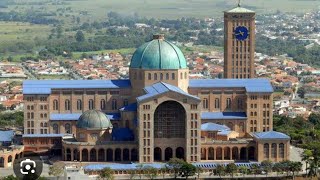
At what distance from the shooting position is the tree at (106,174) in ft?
254

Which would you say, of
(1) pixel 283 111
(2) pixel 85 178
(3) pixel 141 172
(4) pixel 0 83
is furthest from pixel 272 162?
(4) pixel 0 83

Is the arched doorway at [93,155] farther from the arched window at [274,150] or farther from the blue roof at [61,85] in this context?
the arched window at [274,150]

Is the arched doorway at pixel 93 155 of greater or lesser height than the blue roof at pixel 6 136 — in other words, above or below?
below

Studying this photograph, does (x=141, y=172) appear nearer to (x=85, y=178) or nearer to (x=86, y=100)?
(x=85, y=178)

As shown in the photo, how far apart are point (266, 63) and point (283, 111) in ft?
188

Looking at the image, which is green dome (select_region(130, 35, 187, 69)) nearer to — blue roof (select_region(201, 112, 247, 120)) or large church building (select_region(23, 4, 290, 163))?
large church building (select_region(23, 4, 290, 163))

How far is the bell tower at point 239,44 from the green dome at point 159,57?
38.0ft

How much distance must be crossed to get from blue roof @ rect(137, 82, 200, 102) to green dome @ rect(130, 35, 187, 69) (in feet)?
5.69

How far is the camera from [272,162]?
84.2m

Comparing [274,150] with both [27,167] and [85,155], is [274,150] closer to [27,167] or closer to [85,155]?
[85,155]

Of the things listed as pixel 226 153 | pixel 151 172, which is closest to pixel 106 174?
pixel 151 172

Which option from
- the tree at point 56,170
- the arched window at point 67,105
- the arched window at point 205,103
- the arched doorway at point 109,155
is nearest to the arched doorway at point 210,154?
the arched window at point 205,103

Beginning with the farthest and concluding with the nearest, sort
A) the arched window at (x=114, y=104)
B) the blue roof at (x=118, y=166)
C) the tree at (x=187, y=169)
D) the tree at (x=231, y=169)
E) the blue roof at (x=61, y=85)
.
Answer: the arched window at (x=114, y=104) → the blue roof at (x=61, y=85) → the blue roof at (x=118, y=166) → the tree at (x=231, y=169) → the tree at (x=187, y=169)

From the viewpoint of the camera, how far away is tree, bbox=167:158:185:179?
7975 cm
